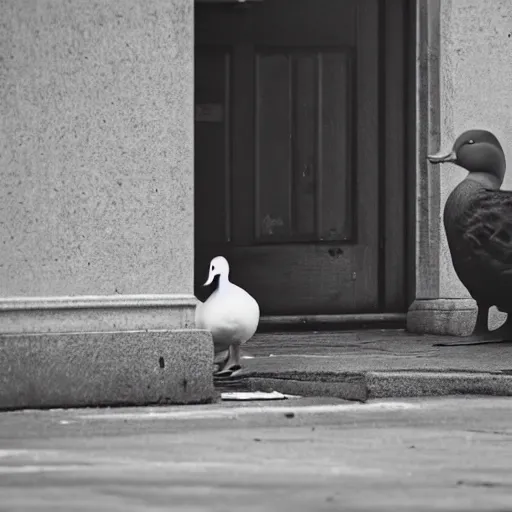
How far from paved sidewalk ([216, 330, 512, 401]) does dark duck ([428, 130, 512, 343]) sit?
293 mm

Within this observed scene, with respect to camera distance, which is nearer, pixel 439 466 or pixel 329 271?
pixel 439 466

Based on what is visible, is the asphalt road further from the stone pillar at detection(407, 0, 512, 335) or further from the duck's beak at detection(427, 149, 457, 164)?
the stone pillar at detection(407, 0, 512, 335)

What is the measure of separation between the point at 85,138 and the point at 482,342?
293 cm

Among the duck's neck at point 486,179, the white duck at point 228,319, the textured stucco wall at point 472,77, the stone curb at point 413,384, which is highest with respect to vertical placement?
the textured stucco wall at point 472,77

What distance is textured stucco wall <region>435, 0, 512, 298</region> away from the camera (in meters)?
10.6

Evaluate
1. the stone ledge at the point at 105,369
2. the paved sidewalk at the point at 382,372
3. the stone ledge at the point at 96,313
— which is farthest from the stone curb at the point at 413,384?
the stone ledge at the point at 96,313

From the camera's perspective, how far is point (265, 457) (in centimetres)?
566

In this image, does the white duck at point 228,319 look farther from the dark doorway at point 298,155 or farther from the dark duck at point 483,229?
the dark doorway at point 298,155

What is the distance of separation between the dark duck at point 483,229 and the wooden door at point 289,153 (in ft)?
6.05

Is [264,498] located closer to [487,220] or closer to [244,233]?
[487,220]

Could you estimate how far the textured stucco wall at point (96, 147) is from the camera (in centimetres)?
741

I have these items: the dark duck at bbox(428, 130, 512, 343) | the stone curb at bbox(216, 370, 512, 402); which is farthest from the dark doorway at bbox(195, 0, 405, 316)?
the stone curb at bbox(216, 370, 512, 402)

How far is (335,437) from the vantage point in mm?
6262

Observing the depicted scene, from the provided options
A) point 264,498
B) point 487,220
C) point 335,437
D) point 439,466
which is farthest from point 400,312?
point 264,498
